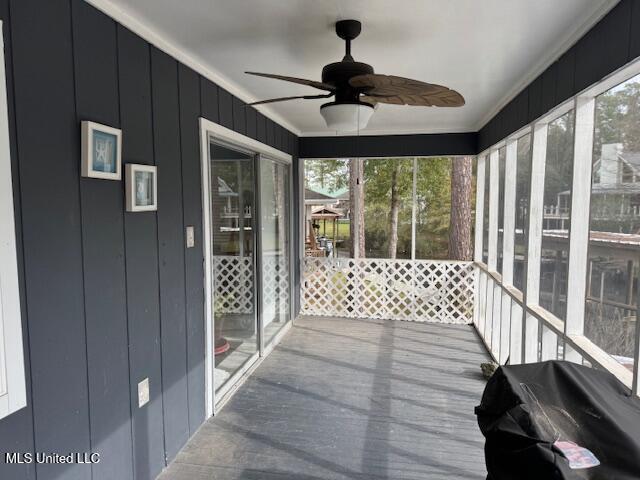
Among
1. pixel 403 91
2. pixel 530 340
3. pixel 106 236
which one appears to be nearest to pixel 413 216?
pixel 530 340

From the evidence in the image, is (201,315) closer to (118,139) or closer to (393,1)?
(118,139)

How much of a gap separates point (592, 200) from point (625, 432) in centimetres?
140

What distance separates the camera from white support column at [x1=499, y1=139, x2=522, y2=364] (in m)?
3.48

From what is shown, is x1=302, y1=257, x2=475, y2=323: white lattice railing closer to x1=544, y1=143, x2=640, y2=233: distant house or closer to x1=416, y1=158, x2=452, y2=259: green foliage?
x1=416, y1=158, x2=452, y2=259: green foliage

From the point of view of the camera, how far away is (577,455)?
0.95 meters

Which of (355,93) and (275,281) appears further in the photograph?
(275,281)

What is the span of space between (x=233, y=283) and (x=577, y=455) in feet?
8.94

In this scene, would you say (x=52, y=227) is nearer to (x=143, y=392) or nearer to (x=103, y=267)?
(x=103, y=267)

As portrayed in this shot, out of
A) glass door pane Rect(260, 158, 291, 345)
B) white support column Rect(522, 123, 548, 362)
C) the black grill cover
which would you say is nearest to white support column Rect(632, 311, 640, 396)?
the black grill cover

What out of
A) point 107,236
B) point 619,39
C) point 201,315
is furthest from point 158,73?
point 619,39

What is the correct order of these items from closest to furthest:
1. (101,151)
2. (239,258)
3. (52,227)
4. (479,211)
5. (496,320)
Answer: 1. (52,227)
2. (101,151)
3. (239,258)
4. (496,320)
5. (479,211)

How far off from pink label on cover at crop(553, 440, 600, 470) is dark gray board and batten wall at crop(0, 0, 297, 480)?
5.22 feet

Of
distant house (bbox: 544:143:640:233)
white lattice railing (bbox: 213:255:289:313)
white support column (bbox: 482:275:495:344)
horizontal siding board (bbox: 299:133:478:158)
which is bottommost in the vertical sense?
white support column (bbox: 482:275:495:344)

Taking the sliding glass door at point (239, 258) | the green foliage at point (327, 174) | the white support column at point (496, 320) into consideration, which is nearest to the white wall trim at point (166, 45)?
the sliding glass door at point (239, 258)
